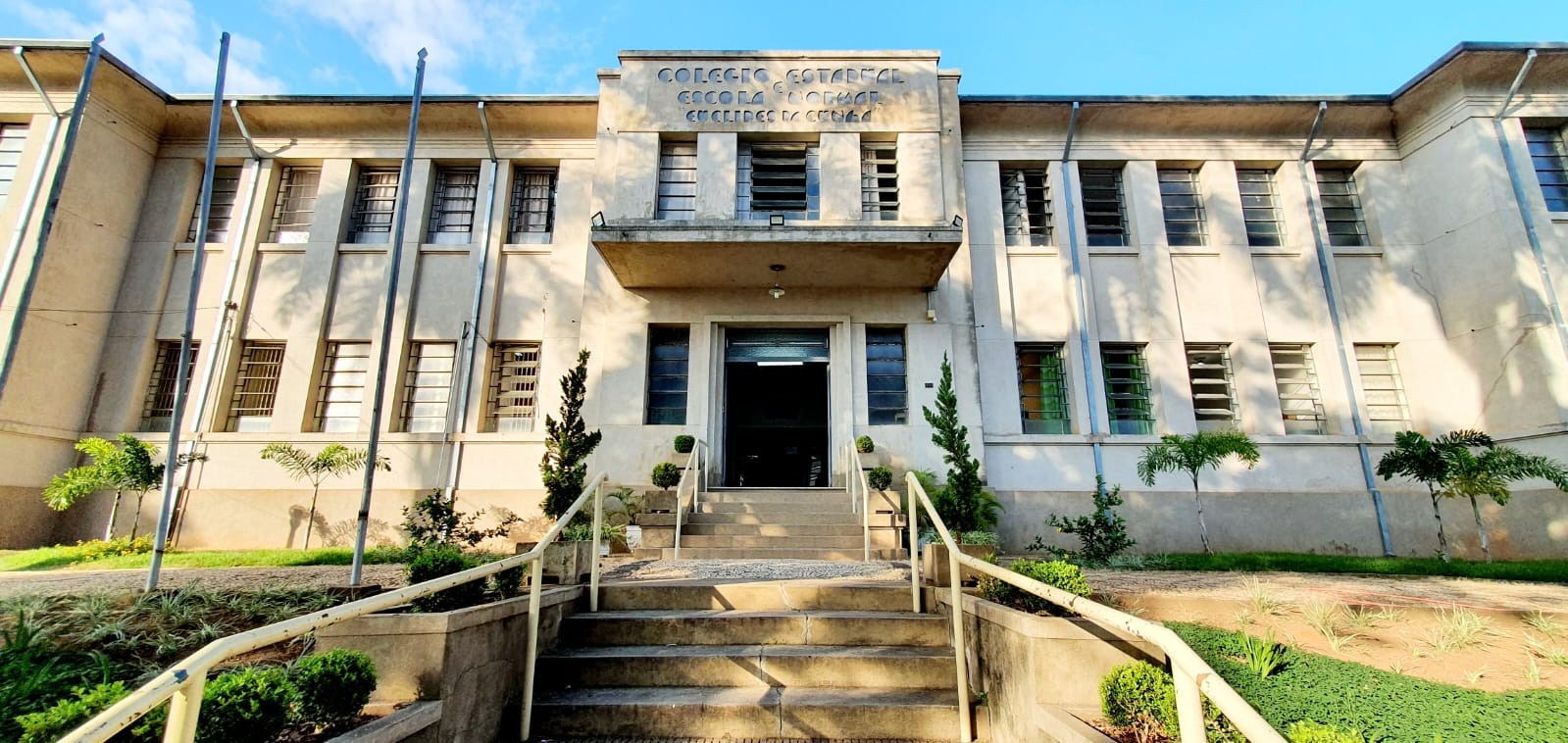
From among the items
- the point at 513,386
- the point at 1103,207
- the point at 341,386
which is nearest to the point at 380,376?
the point at 513,386

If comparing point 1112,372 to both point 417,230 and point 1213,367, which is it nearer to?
point 1213,367

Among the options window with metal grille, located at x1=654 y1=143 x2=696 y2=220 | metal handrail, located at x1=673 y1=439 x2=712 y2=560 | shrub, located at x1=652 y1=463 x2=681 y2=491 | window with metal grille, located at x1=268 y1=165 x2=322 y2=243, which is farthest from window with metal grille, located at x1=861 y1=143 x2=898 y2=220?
window with metal grille, located at x1=268 y1=165 x2=322 y2=243

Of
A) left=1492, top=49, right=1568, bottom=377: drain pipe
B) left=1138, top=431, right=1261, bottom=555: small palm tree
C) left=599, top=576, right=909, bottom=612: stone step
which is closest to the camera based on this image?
left=599, top=576, right=909, bottom=612: stone step

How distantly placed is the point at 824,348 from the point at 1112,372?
5.32 metres

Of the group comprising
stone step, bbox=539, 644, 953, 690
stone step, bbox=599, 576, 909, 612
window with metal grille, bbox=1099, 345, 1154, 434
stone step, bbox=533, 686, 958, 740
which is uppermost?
window with metal grille, bbox=1099, 345, 1154, 434

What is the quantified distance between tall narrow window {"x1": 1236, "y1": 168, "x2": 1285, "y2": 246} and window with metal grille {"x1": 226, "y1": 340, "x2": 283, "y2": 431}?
726 inches

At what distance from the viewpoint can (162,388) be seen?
1133 centimetres

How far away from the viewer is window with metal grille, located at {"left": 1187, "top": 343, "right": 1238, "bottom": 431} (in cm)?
1115

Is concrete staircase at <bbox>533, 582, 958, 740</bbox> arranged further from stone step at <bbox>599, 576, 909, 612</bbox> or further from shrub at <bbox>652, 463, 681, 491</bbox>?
shrub at <bbox>652, 463, 681, 491</bbox>

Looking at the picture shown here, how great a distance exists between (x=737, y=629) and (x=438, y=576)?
2.03 metres

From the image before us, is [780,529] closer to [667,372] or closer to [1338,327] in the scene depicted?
[667,372]

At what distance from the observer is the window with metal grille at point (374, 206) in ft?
39.8

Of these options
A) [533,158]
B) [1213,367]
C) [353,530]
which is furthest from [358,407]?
[1213,367]

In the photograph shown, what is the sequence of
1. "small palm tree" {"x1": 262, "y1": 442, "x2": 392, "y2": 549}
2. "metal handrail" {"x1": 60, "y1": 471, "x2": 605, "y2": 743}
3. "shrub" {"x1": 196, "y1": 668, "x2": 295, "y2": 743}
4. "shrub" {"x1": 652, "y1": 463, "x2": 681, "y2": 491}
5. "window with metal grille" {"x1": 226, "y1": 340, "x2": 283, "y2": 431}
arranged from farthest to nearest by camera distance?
"window with metal grille" {"x1": 226, "y1": 340, "x2": 283, "y2": 431}
"small palm tree" {"x1": 262, "y1": 442, "x2": 392, "y2": 549}
"shrub" {"x1": 652, "y1": 463, "x2": 681, "y2": 491}
"shrub" {"x1": 196, "y1": 668, "x2": 295, "y2": 743}
"metal handrail" {"x1": 60, "y1": 471, "x2": 605, "y2": 743}
